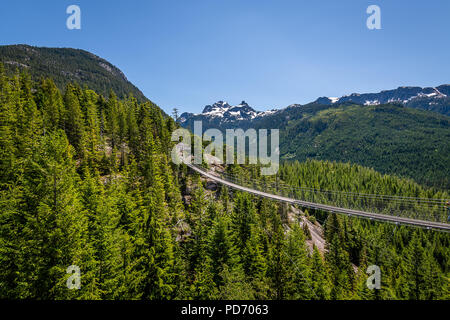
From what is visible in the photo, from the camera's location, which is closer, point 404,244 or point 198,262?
point 198,262

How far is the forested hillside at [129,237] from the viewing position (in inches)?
473

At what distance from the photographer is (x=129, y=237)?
19594mm

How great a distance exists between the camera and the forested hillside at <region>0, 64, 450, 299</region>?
39.4ft

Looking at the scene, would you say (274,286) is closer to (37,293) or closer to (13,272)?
(37,293)

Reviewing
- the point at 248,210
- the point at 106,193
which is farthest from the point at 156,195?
the point at 248,210

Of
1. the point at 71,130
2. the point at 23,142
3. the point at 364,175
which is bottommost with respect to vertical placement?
the point at 364,175

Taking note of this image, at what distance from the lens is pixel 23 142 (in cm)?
2411

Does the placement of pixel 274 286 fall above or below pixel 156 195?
below

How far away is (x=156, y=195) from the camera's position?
79.4 ft

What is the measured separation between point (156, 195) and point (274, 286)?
15.9 metres
